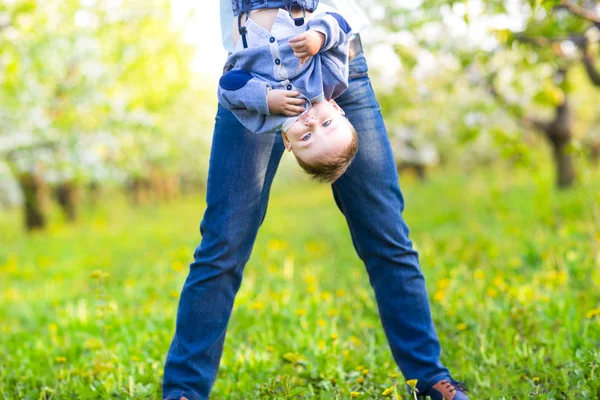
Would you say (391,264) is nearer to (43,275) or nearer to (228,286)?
(228,286)

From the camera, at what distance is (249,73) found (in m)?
1.93

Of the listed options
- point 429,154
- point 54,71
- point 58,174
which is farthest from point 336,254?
point 429,154

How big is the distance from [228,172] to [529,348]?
158cm

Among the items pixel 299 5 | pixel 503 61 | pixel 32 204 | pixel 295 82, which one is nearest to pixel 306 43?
pixel 295 82

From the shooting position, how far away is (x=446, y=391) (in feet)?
7.07

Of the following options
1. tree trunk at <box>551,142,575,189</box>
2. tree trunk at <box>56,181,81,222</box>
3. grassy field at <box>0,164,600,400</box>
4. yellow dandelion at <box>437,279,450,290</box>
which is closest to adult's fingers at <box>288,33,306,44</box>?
grassy field at <box>0,164,600,400</box>

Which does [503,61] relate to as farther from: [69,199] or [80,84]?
[69,199]

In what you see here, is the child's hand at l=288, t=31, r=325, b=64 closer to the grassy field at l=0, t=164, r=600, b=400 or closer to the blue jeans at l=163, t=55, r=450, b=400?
the blue jeans at l=163, t=55, r=450, b=400

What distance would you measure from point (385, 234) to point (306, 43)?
0.79 m

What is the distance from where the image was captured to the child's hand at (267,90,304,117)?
1.87 meters

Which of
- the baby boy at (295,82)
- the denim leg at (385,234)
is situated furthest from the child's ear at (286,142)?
the denim leg at (385,234)

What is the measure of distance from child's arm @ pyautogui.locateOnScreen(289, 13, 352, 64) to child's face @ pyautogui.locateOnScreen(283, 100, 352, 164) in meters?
0.18

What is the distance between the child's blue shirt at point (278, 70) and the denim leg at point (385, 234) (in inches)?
9.0

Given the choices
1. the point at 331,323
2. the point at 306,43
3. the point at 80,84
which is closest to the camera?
the point at 306,43
